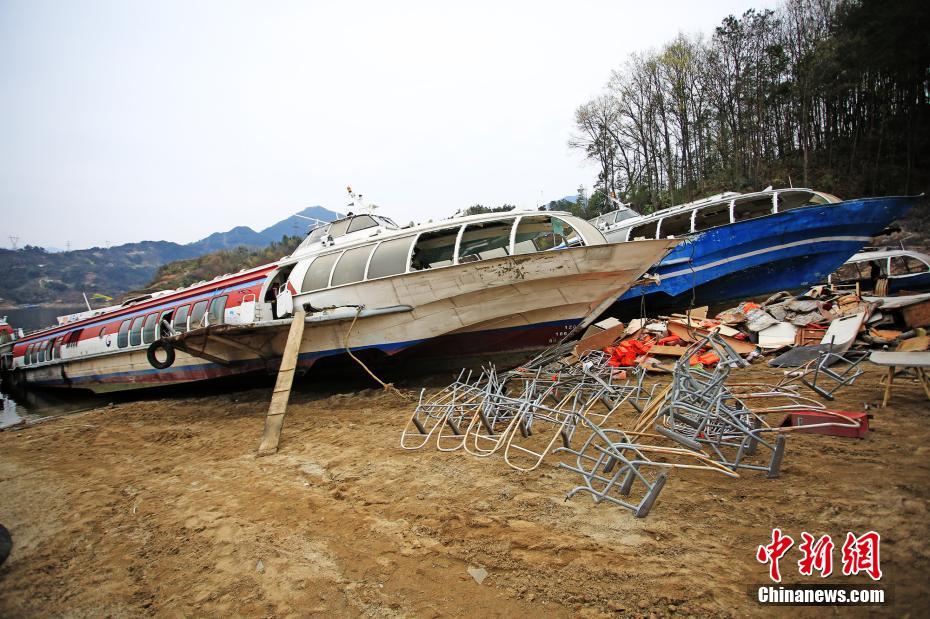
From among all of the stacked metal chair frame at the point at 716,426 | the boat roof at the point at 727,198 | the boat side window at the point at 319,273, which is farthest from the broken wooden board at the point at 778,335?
the boat side window at the point at 319,273

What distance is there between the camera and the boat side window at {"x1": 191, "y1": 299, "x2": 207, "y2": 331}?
916cm

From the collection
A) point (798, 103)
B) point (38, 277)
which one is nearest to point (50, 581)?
point (798, 103)

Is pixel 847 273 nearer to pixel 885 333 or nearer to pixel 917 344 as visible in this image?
pixel 885 333

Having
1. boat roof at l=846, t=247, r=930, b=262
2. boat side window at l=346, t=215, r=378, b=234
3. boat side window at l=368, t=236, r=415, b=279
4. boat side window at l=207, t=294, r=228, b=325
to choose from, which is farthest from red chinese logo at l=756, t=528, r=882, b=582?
boat roof at l=846, t=247, r=930, b=262

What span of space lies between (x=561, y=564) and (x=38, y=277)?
393 ft

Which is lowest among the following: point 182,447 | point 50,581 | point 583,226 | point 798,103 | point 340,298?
point 182,447

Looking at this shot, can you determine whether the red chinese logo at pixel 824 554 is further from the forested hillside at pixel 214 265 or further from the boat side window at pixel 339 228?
the forested hillside at pixel 214 265

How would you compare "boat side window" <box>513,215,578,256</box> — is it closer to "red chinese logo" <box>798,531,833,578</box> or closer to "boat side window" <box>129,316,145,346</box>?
"red chinese logo" <box>798,531,833,578</box>

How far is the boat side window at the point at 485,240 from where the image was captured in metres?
6.93

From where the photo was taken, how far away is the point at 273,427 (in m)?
5.21

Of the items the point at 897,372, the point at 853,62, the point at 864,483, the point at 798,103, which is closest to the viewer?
the point at 864,483

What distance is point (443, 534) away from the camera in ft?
8.52

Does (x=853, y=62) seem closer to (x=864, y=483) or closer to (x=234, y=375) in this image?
(x=864, y=483)

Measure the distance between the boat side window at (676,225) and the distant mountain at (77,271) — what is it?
5601cm
